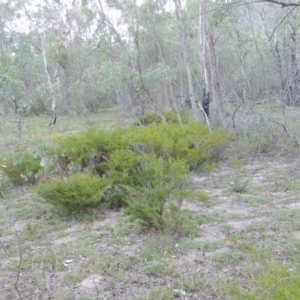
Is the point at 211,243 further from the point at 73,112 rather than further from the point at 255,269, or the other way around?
the point at 73,112

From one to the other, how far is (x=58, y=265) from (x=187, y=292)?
1.39 metres

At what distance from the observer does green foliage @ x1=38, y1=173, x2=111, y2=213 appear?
5652 mm

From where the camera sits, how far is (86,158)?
7.26 metres

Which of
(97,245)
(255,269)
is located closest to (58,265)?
(97,245)

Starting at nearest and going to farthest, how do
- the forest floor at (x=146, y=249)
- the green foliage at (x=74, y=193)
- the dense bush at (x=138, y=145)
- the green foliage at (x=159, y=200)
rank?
the forest floor at (x=146, y=249) → the green foliage at (x=159, y=200) → the green foliage at (x=74, y=193) → the dense bush at (x=138, y=145)

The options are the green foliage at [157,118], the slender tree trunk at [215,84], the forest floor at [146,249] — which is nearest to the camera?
the forest floor at [146,249]

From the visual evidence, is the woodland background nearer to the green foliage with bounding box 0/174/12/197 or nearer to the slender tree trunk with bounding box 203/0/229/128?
the slender tree trunk with bounding box 203/0/229/128

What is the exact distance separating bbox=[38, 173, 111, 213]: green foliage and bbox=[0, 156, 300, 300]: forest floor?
22cm

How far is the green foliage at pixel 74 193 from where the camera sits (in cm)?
565

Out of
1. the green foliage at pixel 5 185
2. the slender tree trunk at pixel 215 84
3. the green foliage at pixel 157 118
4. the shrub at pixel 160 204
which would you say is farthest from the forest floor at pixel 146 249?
the green foliage at pixel 157 118

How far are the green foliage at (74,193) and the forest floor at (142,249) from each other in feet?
0.72

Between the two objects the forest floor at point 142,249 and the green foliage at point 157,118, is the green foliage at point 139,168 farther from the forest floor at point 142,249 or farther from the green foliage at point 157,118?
the green foliage at point 157,118

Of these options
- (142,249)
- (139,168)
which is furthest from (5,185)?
(142,249)

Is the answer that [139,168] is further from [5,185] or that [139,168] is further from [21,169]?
[5,185]
